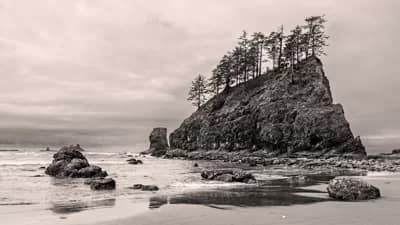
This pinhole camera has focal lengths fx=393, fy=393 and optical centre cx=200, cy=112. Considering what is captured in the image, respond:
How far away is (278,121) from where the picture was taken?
3137 inches

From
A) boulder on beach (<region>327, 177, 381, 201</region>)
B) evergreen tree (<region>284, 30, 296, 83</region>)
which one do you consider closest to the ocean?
boulder on beach (<region>327, 177, 381, 201</region>)

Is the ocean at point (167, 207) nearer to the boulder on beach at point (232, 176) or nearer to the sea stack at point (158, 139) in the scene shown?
the boulder on beach at point (232, 176)

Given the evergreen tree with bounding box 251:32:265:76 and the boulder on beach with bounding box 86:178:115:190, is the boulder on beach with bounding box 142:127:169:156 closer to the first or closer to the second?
the evergreen tree with bounding box 251:32:265:76

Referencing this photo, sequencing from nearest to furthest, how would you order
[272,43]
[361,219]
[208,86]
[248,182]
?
[361,219] → [248,182] → [272,43] → [208,86]

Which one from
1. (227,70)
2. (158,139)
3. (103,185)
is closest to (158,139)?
(158,139)

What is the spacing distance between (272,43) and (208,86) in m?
24.7

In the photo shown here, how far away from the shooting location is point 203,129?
98438 mm

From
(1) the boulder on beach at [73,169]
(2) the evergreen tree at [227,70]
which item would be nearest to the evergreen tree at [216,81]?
(2) the evergreen tree at [227,70]

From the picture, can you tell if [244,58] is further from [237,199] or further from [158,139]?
[237,199]

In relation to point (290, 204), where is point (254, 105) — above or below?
above

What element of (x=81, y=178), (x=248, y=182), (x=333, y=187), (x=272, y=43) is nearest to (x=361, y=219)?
(x=333, y=187)

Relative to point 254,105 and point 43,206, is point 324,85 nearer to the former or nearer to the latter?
point 254,105

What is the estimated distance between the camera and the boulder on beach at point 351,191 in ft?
59.2

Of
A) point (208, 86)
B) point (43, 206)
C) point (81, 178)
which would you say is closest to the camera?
point (43, 206)
